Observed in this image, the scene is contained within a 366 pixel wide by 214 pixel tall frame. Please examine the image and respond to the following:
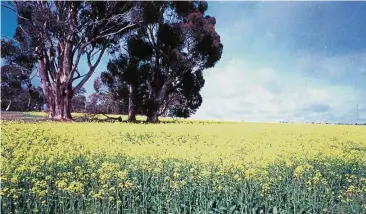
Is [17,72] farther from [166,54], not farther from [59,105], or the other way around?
[166,54]

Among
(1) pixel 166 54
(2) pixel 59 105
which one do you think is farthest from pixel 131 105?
(2) pixel 59 105

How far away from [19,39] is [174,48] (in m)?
10.9

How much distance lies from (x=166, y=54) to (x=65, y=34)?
33.3 feet

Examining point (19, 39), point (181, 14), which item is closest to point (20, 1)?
point (19, 39)

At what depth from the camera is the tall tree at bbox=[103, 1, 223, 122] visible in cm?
2966

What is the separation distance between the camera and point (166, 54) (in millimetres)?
30625

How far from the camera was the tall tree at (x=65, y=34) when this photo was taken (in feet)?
69.3

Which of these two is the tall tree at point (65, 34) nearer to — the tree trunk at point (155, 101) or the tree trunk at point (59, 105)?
the tree trunk at point (59, 105)

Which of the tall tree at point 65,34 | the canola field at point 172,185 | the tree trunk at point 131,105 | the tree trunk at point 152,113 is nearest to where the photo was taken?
the canola field at point 172,185

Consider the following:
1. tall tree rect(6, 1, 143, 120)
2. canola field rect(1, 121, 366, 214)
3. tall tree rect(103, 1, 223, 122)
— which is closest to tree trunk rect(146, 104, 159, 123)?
tall tree rect(103, 1, 223, 122)

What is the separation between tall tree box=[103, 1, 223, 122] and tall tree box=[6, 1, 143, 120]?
4.13m

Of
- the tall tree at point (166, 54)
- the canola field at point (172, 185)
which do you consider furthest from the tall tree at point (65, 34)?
the canola field at point (172, 185)

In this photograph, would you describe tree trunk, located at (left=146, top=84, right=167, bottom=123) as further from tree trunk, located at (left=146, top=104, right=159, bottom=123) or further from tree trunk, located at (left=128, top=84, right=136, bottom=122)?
tree trunk, located at (left=128, top=84, right=136, bottom=122)

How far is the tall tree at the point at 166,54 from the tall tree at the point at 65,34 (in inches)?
163
